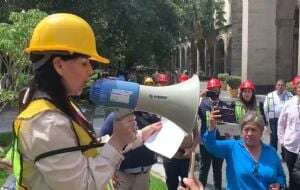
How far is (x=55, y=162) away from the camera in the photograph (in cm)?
234

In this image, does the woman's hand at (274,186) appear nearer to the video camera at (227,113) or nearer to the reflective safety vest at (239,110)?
the video camera at (227,113)

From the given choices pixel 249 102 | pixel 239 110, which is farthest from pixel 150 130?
pixel 249 102

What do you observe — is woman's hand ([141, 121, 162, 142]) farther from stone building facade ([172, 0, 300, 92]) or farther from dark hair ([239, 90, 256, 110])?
stone building facade ([172, 0, 300, 92])

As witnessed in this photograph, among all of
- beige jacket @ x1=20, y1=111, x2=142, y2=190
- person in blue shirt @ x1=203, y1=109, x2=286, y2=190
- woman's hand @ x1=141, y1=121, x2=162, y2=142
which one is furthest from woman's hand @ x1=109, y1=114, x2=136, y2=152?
person in blue shirt @ x1=203, y1=109, x2=286, y2=190

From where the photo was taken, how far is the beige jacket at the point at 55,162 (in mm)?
2338

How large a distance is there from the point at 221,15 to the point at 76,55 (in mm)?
56880

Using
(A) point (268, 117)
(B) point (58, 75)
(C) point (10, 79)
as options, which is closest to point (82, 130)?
(B) point (58, 75)

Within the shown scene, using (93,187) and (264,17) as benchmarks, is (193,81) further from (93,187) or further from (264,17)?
(264,17)

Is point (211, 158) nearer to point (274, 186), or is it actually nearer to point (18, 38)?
point (274, 186)

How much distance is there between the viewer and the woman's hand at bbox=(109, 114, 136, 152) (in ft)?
8.31

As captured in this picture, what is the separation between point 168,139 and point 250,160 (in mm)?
1900

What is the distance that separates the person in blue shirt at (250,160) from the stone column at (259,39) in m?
31.1

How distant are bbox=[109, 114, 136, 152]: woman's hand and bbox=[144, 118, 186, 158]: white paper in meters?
0.36

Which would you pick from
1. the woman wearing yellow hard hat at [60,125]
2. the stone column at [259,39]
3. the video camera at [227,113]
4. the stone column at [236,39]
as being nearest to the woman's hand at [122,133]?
the woman wearing yellow hard hat at [60,125]
